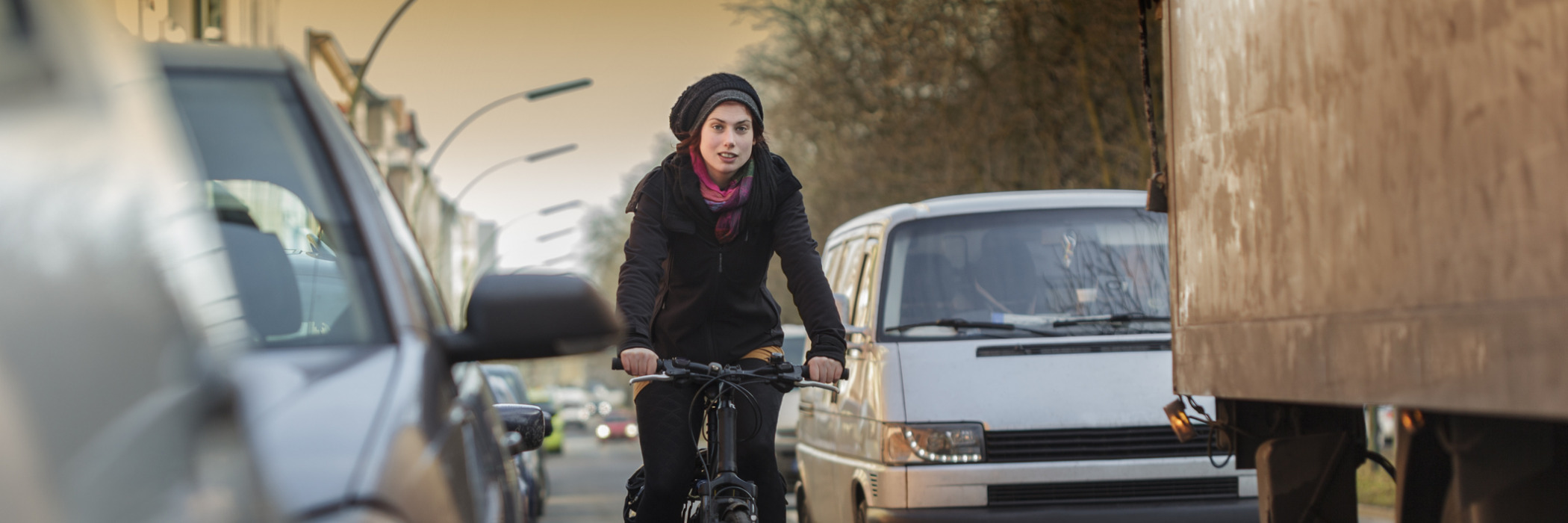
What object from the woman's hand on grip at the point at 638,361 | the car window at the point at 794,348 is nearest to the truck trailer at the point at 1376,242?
the woman's hand on grip at the point at 638,361

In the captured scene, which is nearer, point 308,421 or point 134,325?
point 134,325

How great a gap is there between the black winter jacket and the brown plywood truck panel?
1175 mm

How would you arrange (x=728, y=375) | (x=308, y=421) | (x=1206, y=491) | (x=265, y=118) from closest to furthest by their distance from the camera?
(x=308, y=421), (x=265, y=118), (x=728, y=375), (x=1206, y=491)

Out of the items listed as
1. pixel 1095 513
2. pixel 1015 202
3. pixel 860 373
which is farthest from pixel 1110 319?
pixel 860 373

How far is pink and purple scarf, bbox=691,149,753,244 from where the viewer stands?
5.01 m

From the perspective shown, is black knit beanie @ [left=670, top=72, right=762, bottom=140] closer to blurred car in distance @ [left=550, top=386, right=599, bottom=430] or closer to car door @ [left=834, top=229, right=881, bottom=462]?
car door @ [left=834, top=229, right=881, bottom=462]

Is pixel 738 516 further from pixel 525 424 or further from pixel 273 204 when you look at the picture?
pixel 273 204

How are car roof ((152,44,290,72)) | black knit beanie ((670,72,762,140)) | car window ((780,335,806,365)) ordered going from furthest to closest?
1. car window ((780,335,806,365))
2. black knit beanie ((670,72,762,140))
3. car roof ((152,44,290,72))

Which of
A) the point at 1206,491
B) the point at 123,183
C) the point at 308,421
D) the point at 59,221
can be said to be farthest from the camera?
the point at 1206,491

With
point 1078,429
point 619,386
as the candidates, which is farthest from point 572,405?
point 1078,429

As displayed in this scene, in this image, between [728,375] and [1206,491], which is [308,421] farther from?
[1206,491]

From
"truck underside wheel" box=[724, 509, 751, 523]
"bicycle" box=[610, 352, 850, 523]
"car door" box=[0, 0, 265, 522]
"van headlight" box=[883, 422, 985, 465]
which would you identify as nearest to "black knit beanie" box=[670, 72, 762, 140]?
"bicycle" box=[610, 352, 850, 523]

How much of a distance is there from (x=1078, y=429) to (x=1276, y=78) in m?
3.09

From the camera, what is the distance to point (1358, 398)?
3367 millimetres
